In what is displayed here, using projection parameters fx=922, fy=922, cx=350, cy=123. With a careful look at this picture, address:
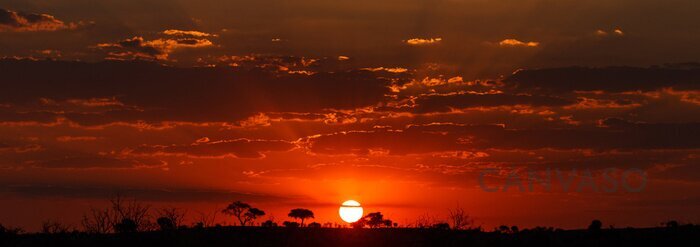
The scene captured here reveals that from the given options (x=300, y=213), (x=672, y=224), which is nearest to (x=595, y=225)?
(x=672, y=224)

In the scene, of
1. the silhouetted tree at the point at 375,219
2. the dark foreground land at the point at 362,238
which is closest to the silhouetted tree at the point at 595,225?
the dark foreground land at the point at 362,238

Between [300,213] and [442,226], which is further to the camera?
[300,213]

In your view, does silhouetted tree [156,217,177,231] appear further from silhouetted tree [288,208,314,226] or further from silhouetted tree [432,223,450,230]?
silhouetted tree [288,208,314,226]

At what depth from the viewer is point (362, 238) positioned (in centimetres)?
3403

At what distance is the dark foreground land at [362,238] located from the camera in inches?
1302

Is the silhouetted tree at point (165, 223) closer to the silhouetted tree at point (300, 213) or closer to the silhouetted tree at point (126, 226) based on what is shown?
the silhouetted tree at point (126, 226)

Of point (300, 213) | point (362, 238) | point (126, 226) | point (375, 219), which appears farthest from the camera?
point (300, 213)

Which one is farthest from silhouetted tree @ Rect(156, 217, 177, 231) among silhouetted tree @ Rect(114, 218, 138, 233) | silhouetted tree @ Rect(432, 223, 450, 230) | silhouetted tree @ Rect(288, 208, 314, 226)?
silhouetted tree @ Rect(288, 208, 314, 226)

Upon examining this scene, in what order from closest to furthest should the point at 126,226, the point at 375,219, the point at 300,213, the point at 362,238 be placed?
the point at 362,238 < the point at 126,226 < the point at 375,219 < the point at 300,213

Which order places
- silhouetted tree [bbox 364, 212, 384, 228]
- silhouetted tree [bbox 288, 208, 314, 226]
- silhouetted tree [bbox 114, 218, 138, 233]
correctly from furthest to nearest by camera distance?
silhouetted tree [bbox 288, 208, 314, 226] → silhouetted tree [bbox 364, 212, 384, 228] → silhouetted tree [bbox 114, 218, 138, 233]

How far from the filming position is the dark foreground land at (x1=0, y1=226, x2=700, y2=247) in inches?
1302

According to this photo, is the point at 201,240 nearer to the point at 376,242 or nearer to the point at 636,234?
the point at 376,242

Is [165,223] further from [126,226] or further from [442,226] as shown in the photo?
[442,226]

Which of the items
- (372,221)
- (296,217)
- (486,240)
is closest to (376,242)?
(486,240)
